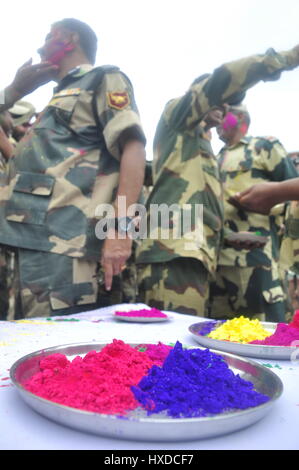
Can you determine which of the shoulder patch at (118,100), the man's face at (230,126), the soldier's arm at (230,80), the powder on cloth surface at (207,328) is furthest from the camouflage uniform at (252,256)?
the powder on cloth surface at (207,328)

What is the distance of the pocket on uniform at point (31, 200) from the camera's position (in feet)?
5.21

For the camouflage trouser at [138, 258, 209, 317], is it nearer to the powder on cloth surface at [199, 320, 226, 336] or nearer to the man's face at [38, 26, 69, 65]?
the powder on cloth surface at [199, 320, 226, 336]

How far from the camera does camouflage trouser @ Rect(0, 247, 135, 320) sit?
155 centimetres

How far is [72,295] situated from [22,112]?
2.16 metres

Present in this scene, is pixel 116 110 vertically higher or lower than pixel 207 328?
higher

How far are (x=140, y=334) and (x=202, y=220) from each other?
1079mm

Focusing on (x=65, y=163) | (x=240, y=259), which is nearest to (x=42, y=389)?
(x=65, y=163)

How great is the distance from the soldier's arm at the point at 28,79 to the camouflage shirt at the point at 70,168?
0.84ft

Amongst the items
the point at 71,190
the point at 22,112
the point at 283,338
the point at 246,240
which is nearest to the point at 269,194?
the point at 246,240

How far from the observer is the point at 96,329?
3.64 feet

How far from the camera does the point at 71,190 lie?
1626 millimetres

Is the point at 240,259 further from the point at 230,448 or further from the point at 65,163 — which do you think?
the point at 230,448

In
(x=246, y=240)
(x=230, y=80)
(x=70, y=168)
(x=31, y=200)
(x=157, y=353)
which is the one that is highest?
(x=230, y=80)

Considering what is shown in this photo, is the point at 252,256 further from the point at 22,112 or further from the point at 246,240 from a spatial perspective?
the point at 22,112
